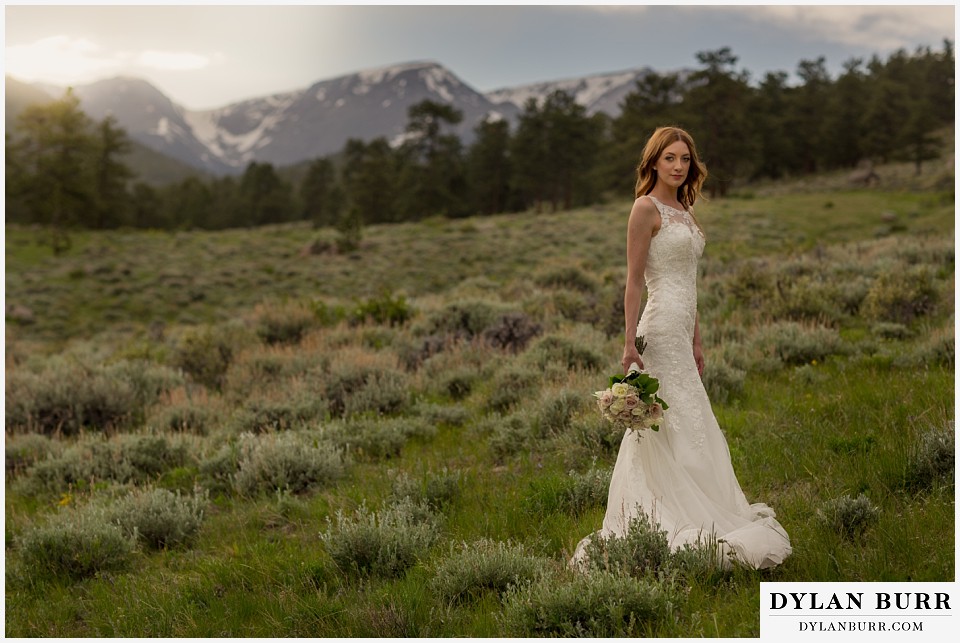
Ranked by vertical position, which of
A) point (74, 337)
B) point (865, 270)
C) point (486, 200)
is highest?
point (486, 200)

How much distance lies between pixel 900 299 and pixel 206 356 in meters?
12.3

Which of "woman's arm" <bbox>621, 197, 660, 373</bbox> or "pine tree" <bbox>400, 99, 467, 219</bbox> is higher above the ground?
"pine tree" <bbox>400, 99, 467, 219</bbox>

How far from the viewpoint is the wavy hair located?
13.5 ft

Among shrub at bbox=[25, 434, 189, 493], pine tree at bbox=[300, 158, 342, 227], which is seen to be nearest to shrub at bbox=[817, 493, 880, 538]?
shrub at bbox=[25, 434, 189, 493]

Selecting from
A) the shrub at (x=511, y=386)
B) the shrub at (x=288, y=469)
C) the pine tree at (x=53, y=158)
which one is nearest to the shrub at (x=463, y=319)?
the shrub at (x=511, y=386)

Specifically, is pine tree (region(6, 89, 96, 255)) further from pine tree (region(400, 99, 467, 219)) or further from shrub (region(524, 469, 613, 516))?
shrub (region(524, 469, 613, 516))

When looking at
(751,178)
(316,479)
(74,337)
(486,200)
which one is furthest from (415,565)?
(751,178)

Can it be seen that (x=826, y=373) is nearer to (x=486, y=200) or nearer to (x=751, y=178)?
(x=486, y=200)

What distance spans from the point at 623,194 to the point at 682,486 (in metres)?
65.6

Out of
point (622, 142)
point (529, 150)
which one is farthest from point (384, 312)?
point (622, 142)

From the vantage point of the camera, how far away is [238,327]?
48.6 ft

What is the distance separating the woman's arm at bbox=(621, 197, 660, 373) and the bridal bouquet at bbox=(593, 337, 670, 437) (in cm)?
26

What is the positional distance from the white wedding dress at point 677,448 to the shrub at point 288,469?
9.94 ft

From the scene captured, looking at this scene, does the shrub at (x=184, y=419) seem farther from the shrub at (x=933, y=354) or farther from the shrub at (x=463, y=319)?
the shrub at (x=933, y=354)
